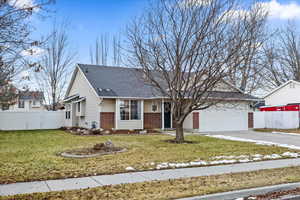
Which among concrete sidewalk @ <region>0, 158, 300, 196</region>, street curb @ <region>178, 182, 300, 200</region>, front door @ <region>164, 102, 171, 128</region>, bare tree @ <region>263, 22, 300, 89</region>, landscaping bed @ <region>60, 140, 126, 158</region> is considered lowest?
street curb @ <region>178, 182, 300, 200</region>

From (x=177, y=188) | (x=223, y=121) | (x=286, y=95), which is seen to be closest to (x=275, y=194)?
(x=177, y=188)

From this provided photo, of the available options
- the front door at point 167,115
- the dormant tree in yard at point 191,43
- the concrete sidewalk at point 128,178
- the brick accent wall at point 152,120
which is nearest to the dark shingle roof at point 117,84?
the front door at point 167,115

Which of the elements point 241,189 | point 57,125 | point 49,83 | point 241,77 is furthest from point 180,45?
point 49,83

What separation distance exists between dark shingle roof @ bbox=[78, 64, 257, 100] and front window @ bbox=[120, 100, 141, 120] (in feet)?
1.98

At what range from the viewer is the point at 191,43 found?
12336mm

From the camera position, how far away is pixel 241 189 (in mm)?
5547

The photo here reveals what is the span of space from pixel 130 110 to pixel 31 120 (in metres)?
9.63

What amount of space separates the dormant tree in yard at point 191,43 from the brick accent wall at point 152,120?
7326mm

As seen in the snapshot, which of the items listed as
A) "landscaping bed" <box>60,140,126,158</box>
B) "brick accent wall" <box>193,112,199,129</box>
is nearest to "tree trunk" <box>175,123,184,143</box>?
"landscaping bed" <box>60,140,126,158</box>

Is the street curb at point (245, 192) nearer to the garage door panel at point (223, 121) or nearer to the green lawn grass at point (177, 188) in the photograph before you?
the green lawn grass at point (177, 188)

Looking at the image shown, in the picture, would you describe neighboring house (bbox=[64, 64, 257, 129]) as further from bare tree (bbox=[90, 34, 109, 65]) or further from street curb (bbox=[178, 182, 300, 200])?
bare tree (bbox=[90, 34, 109, 65])

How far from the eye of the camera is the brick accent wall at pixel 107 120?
19.3 metres

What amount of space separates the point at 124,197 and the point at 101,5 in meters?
9.84

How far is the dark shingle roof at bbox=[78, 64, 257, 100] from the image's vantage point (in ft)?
63.9
